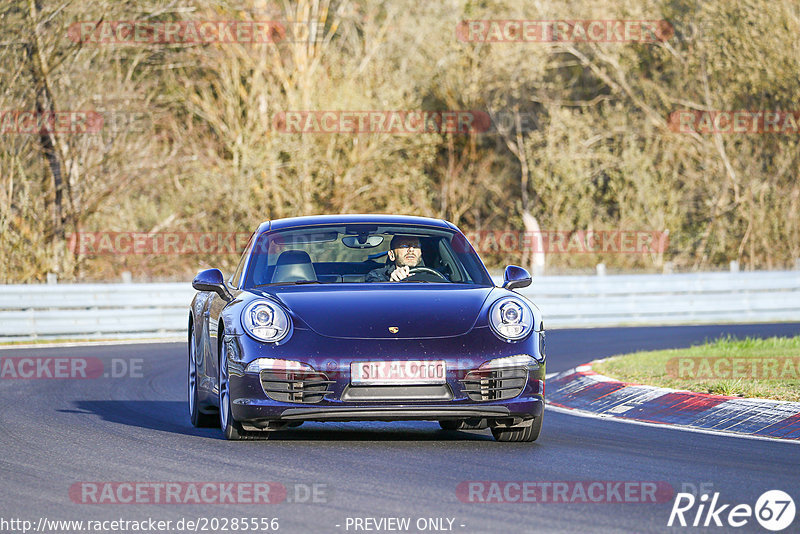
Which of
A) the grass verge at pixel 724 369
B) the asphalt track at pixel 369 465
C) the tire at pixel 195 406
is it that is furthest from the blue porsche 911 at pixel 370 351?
the grass verge at pixel 724 369

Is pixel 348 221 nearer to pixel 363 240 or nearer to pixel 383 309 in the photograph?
pixel 363 240

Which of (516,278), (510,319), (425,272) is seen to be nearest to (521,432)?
(510,319)

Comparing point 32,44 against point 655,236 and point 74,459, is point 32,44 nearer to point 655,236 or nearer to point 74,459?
point 655,236

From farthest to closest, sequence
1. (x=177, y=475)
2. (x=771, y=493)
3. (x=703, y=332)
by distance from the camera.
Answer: (x=703, y=332) < (x=177, y=475) < (x=771, y=493)

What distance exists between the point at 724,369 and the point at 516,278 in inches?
171

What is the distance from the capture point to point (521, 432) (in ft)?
28.7

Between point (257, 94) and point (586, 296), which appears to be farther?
point (257, 94)

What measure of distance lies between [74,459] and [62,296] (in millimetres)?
13209

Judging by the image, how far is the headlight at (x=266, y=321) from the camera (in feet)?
27.1

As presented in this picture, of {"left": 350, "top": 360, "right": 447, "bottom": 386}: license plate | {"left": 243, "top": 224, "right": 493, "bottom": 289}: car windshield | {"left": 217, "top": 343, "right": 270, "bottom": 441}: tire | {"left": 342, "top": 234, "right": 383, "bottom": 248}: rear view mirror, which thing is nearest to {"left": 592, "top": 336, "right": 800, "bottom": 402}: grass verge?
{"left": 243, "top": 224, "right": 493, "bottom": 289}: car windshield

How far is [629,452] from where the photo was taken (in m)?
8.27

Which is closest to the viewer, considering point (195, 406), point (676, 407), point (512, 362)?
point (512, 362)

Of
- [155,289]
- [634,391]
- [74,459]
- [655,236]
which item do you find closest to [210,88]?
[655,236]

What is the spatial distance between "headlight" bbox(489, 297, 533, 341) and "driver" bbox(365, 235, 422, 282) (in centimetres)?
99
